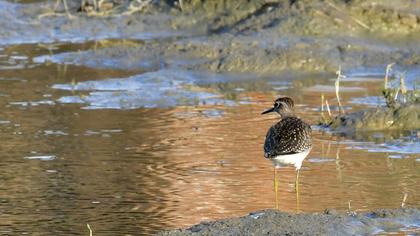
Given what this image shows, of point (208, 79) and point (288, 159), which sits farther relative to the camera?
point (208, 79)

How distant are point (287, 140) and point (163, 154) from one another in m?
2.05

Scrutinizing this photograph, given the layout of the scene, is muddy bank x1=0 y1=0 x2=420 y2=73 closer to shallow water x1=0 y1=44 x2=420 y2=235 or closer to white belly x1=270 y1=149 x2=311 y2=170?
shallow water x1=0 y1=44 x2=420 y2=235

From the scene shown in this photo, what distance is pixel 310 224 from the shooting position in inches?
301

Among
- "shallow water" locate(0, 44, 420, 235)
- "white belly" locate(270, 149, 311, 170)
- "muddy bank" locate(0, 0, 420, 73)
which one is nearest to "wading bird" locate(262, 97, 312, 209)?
"white belly" locate(270, 149, 311, 170)

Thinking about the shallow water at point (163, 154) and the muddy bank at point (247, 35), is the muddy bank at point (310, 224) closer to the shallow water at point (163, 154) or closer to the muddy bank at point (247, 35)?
the shallow water at point (163, 154)

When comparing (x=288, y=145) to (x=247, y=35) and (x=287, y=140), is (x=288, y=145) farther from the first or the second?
(x=247, y=35)

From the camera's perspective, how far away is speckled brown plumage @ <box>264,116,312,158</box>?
901 cm

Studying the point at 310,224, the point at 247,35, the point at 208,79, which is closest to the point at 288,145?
the point at 310,224

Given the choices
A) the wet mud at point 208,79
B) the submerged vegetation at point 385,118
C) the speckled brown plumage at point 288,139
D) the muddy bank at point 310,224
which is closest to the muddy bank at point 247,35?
the wet mud at point 208,79

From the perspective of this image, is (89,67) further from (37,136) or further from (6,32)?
(37,136)

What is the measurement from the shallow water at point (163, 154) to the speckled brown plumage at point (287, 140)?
371 millimetres

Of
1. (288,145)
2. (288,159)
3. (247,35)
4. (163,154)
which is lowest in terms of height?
(163,154)

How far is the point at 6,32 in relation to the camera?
59.9 feet

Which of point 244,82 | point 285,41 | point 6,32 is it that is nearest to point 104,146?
point 244,82
